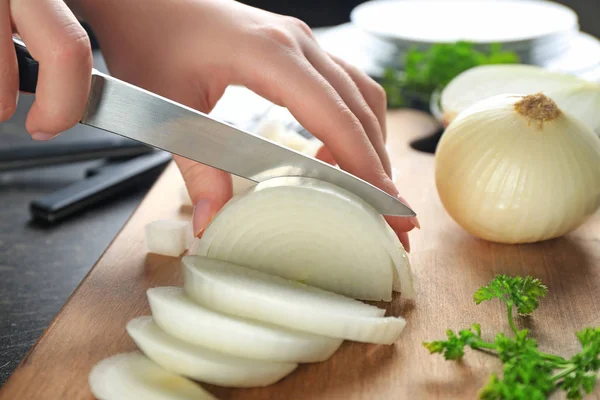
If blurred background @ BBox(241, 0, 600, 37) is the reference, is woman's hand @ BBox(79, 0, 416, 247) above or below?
above

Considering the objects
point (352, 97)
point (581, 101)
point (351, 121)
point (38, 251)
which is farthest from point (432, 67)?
point (38, 251)

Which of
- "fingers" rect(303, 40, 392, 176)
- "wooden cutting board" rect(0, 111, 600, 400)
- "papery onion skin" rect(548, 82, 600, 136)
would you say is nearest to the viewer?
"wooden cutting board" rect(0, 111, 600, 400)

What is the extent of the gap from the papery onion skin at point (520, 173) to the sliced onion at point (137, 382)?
71 cm

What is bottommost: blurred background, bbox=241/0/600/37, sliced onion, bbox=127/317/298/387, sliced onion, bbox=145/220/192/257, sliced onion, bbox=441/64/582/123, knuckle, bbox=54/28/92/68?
blurred background, bbox=241/0/600/37

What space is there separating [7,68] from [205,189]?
418 millimetres

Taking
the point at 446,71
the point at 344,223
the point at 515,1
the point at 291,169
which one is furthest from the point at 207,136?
the point at 515,1

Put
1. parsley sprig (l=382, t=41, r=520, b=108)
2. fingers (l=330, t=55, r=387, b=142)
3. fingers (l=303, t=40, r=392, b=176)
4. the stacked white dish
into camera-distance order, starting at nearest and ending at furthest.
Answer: fingers (l=303, t=40, r=392, b=176) < fingers (l=330, t=55, r=387, b=142) < parsley sprig (l=382, t=41, r=520, b=108) < the stacked white dish

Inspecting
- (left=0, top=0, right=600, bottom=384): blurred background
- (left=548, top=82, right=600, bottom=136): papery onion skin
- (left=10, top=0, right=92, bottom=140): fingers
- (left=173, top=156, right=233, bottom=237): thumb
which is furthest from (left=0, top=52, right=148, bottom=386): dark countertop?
(left=548, top=82, right=600, bottom=136): papery onion skin

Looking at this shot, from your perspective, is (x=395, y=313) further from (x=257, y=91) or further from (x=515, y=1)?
(x=515, y=1)

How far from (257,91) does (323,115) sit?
0.17 meters

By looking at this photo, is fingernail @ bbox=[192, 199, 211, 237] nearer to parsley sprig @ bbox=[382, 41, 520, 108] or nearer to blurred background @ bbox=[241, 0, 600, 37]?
parsley sprig @ bbox=[382, 41, 520, 108]

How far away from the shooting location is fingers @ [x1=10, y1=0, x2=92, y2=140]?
1052mm

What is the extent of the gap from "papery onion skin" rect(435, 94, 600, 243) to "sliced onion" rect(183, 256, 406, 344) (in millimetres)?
413

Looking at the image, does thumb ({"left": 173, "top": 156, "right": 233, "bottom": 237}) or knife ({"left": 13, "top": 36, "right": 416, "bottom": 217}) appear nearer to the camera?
knife ({"left": 13, "top": 36, "right": 416, "bottom": 217})
